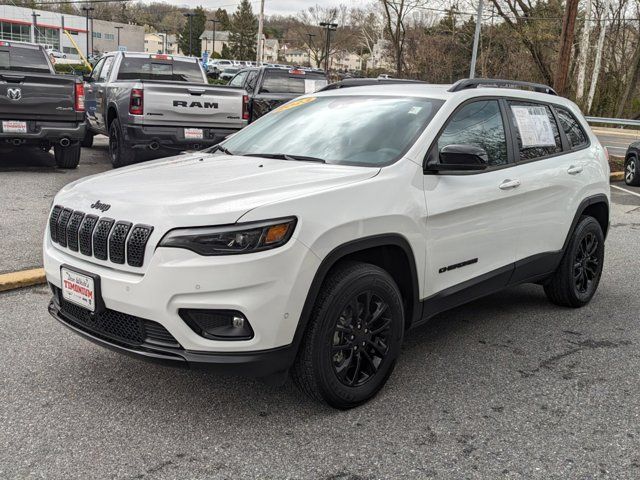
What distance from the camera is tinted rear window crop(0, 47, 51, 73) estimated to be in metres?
11.2

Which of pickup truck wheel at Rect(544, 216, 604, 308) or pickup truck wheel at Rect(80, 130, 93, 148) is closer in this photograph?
pickup truck wheel at Rect(544, 216, 604, 308)

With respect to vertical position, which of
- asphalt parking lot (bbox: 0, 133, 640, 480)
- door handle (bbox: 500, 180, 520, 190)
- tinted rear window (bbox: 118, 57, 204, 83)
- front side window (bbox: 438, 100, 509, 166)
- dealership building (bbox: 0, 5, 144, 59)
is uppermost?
dealership building (bbox: 0, 5, 144, 59)

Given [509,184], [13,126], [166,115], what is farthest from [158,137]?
[509,184]

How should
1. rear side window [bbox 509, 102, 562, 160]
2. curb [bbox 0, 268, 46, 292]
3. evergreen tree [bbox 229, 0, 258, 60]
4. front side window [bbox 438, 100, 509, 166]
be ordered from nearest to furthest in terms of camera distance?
1. front side window [bbox 438, 100, 509, 166]
2. rear side window [bbox 509, 102, 562, 160]
3. curb [bbox 0, 268, 46, 292]
4. evergreen tree [bbox 229, 0, 258, 60]

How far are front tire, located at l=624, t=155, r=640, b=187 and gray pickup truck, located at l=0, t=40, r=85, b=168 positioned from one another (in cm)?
1058

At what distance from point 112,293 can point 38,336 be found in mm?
1546

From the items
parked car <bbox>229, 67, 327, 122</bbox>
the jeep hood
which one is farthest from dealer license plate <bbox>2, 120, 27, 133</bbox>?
the jeep hood

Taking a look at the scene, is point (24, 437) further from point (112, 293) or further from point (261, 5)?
point (261, 5)

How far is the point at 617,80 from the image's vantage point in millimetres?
43344

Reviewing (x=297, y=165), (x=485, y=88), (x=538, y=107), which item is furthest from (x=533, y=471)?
(x=538, y=107)

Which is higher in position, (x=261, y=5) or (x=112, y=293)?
(x=261, y=5)

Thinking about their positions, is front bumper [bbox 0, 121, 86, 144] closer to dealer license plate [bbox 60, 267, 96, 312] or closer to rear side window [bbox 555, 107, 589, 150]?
dealer license plate [bbox 60, 267, 96, 312]

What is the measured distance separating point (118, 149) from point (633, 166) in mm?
10093

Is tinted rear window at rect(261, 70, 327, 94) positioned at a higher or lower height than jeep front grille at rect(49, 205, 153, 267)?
higher
